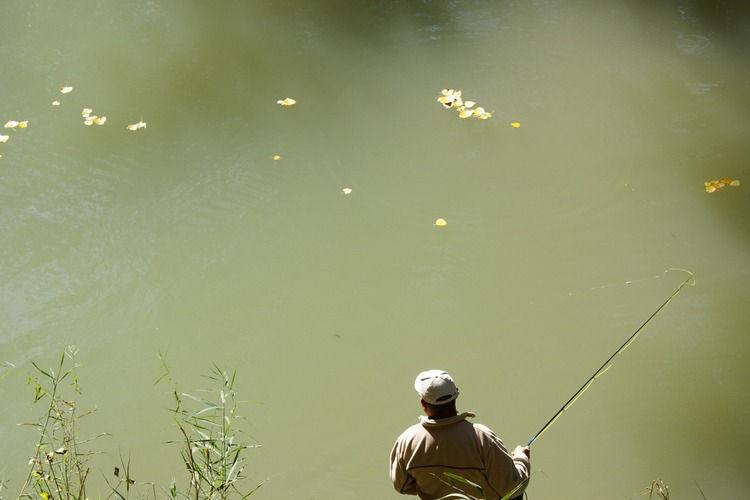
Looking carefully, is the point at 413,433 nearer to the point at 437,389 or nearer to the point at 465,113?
the point at 437,389

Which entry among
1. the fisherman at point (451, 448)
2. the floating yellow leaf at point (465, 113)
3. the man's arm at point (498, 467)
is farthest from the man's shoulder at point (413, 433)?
the floating yellow leaf at point (465, 113)

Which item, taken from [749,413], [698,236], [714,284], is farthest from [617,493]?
[698,236]

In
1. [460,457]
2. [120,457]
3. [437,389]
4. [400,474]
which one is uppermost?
[437,389]

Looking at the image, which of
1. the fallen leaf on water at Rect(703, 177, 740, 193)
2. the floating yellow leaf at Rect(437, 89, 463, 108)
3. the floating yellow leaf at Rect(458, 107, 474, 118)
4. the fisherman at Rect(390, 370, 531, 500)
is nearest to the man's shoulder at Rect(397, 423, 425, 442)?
the fisherman at Rect(390, 370, 531, 500)

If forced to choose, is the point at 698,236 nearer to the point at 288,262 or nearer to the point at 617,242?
Answer: the point at 617,242

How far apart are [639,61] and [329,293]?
2.49 meters

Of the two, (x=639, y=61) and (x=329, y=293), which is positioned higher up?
(x=639, y=61)

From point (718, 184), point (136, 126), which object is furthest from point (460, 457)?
point (136, 126)

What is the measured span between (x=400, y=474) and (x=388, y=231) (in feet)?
A: 5.81

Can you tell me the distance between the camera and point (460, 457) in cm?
197

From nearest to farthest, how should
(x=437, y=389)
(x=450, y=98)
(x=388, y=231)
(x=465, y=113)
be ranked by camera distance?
(x=437, y=389) < (x=388, y=231) < (x=465, y=113) < (x=450, y=98)

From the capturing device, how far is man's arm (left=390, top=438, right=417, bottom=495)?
81.0 inches

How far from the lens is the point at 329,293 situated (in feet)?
11.3

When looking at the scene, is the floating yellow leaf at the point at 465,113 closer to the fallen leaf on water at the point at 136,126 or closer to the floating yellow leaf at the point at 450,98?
the floating yellow leaf at the point at 450,98
